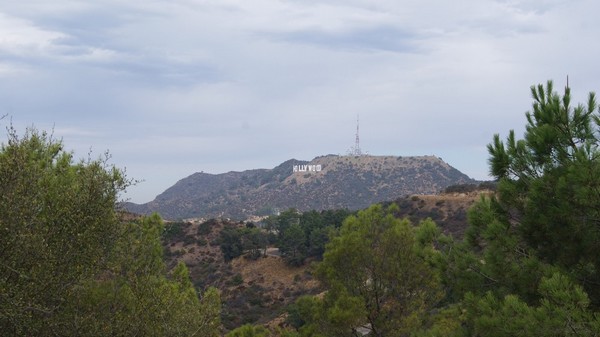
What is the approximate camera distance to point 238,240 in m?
81.7

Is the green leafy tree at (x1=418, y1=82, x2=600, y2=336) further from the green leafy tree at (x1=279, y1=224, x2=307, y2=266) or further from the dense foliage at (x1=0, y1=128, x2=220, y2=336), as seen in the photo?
the green leafy tree at (x1=279, y1=224, x2=307, y2=266)

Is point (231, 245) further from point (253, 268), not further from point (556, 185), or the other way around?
point (556, 185)

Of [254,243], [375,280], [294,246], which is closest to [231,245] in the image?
[254,243]

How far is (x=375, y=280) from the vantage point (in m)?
17.0

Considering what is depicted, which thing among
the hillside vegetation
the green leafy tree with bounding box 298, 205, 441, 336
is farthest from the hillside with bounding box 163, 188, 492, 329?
the hillside vegetation

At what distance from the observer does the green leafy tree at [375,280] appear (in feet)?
54.9

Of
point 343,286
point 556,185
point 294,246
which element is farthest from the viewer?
point 294,246

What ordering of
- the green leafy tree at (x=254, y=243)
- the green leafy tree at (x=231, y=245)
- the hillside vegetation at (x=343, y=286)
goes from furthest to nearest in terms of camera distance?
the green leafy tree at (x=231, y=245) → the green leafy tree at (x=254, y=243) → the hillside vegetation at (x=343, y=286)

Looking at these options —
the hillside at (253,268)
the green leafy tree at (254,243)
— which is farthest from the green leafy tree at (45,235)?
the green leafy tree at (254,243)

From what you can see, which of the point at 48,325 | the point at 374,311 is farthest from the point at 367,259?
the point at 48,325

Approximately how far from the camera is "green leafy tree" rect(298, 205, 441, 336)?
1673 cm

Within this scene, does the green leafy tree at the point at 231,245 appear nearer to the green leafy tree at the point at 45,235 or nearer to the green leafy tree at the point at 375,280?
the green leafy tree at the point at 375,280

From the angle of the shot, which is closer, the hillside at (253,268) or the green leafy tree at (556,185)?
the green leafy tree at (556,185)

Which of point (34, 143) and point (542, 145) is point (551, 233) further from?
point (34, 143)
